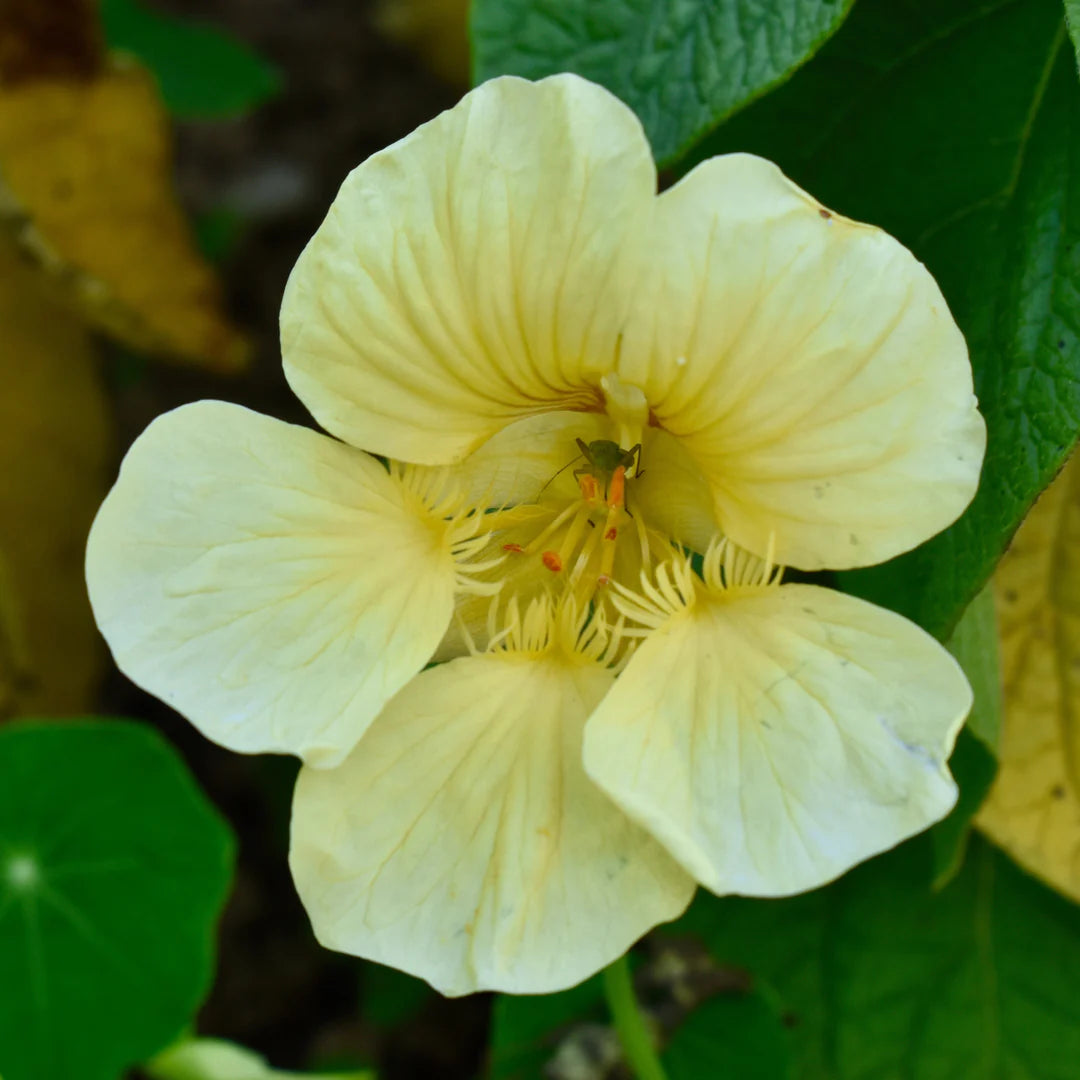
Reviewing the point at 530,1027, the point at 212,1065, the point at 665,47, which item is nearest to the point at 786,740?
the point at 665,47

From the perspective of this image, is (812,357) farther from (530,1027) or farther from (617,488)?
(530,1027)

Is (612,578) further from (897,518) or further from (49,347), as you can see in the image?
(49,347)

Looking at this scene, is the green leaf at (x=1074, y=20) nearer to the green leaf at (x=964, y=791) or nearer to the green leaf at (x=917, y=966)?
the green leaf at (x=964, y=791)

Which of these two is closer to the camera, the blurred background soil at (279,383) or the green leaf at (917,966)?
the green leaf at (917,966)

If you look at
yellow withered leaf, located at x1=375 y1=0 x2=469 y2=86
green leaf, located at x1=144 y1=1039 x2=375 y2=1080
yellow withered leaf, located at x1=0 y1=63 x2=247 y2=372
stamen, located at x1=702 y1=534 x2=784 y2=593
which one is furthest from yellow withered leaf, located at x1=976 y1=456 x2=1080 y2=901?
yellow withered leaf, located at x1=375 y1=0 x2=469 y2=86

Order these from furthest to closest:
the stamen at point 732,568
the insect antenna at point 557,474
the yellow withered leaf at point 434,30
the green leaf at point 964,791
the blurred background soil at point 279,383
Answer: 1. the yellow withered leaf at point 434,30
2. the blurred background soil at point 279,383
3. the green leaf at point 964,791
4. the insect antenna at point 557,474
5. the stamen at point 732,568

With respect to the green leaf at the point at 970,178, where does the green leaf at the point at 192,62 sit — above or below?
below

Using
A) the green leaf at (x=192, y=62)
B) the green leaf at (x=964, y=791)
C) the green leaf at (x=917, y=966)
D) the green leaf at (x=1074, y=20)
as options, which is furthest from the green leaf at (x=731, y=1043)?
the green leaf at (x=192, y=62)
